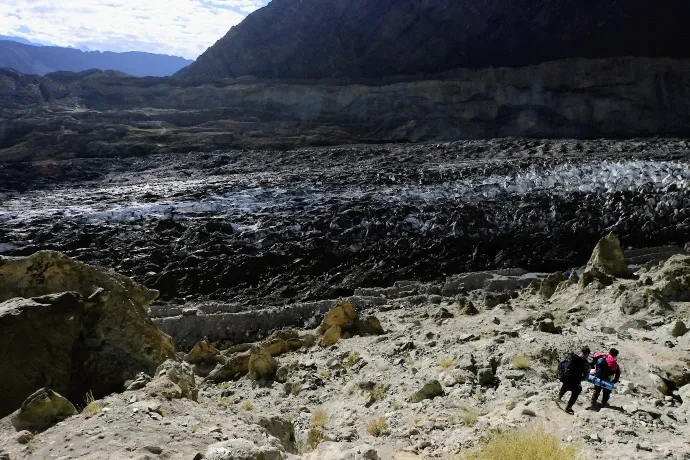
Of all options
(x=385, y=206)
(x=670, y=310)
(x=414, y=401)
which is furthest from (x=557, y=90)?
(x=414, y=401)

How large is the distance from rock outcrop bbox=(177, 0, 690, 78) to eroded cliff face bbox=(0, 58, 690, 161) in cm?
775

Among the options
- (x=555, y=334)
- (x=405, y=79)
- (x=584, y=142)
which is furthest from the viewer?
(x=405, y=79)

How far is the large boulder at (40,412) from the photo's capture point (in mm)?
6027

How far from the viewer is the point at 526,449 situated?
219 inches

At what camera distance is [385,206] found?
28.5 m

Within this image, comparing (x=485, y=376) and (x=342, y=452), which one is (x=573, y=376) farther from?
(x=342, y=452)

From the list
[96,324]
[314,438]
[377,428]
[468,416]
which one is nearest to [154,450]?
[314,438]

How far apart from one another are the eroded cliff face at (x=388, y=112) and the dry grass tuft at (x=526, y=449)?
1781 inches

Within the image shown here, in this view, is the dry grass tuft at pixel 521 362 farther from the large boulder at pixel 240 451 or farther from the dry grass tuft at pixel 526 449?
the large boulder at pixel 240 451

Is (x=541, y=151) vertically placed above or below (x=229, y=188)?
above

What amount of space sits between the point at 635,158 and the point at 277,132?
31645 mm

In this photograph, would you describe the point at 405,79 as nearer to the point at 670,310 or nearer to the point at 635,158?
the point at 635,158

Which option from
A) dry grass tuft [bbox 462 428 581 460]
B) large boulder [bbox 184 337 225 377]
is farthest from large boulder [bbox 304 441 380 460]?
large boulder [bbox 184 337 225 377]

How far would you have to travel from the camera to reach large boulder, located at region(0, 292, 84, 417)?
285 inches
